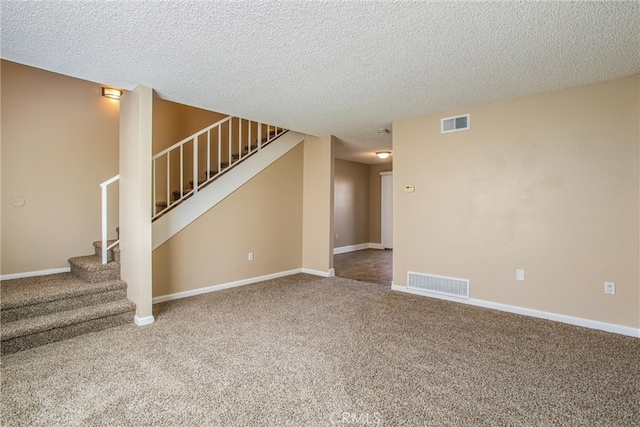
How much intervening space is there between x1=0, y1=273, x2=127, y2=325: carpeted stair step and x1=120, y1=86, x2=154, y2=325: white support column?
0.26 metres

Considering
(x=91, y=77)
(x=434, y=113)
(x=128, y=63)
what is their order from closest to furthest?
(x=128, y=63) < (x=91, y=77) < (x=434, y=113)

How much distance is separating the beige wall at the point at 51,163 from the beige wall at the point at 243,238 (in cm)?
123

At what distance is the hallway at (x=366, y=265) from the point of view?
5.29 m

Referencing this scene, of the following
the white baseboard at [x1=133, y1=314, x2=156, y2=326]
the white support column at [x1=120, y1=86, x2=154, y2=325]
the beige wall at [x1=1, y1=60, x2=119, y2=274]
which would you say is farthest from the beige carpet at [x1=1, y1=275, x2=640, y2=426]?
the beige wall at [x1=1, y1=60, x2=119, y2=274]

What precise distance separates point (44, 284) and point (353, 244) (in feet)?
21.1

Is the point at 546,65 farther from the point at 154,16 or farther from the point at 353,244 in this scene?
the point at 353,244

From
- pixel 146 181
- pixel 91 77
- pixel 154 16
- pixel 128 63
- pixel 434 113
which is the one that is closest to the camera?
pixel 154 16

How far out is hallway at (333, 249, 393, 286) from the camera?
529cm

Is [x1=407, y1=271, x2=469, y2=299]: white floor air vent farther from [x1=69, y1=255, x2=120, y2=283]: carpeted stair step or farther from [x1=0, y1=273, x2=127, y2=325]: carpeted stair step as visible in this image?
[x1=69, y1=255, x2=120, y2=283]: carpeted stair step

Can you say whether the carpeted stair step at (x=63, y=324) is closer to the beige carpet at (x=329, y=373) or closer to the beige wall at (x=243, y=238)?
the beige carpet at (x=329, y=373)

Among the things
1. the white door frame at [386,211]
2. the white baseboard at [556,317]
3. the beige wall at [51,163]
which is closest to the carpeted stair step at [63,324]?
the beige wall at [51,163]

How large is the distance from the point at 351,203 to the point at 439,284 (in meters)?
4.52

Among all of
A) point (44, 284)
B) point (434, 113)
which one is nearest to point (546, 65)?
point (434, 113)

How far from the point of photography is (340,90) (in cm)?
323
